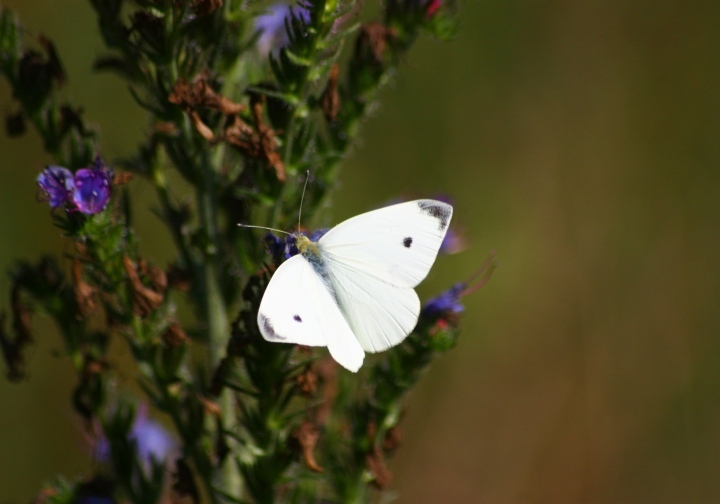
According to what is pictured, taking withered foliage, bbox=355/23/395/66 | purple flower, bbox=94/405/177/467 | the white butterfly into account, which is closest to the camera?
the white butterfly

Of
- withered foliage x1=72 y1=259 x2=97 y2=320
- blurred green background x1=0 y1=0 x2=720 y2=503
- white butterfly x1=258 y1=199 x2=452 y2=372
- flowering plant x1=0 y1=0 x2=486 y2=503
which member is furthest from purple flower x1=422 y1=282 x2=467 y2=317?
blurred green background x1=0 y1=0 x2=720 y2=503

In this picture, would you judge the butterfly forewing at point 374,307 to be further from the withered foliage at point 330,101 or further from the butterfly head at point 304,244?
the withered foliage at point 330,101

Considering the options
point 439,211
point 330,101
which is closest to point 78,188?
point 330,101

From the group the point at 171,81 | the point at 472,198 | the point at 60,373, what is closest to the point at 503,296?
the point at 472,198

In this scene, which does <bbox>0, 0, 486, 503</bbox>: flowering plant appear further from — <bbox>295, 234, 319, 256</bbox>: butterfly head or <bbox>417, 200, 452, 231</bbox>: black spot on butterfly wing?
<bbox>417, 200, 452, 231</bbox>: black spot on butterfly wing

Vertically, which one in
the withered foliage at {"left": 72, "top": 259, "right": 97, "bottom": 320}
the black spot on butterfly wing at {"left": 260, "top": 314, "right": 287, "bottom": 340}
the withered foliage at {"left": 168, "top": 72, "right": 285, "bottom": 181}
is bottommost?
the withered foliage at {"left": 72, "top": 259, "right": 97, "bottom": 320}

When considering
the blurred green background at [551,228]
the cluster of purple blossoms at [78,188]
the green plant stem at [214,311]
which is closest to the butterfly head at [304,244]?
the green plant stem at [214,311]

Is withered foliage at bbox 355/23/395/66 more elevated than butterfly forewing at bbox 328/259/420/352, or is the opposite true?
withered foliage at bbox 355/23/395/66
